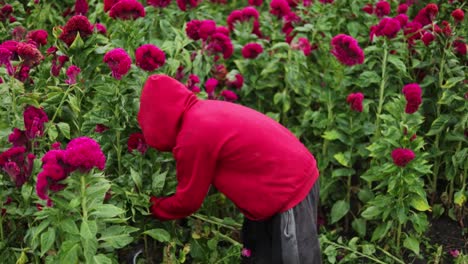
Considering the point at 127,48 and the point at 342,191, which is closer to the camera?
the point at 127,48

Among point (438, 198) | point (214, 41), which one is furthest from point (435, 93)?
point (214, 41)

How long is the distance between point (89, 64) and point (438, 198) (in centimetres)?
247

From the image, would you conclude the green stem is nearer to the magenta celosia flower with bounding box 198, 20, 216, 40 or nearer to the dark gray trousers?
the dark gray trousers

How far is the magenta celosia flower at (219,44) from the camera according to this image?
3.95 m

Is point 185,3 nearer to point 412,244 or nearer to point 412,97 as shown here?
point 412,97

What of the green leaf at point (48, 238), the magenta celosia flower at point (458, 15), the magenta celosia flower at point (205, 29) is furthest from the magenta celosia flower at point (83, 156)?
the magenta celosia flower at point (458, 15)

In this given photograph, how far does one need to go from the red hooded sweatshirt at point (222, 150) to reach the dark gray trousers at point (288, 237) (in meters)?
0.07

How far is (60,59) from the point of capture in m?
3.22

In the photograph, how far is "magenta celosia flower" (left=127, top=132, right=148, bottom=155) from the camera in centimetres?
326

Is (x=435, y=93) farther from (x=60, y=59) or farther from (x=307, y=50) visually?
(x=60, y=59)

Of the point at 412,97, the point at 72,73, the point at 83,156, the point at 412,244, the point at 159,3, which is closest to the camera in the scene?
the point at 83,156

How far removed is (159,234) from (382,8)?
2.18 meters

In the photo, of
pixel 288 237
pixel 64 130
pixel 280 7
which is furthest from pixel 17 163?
pixel 280 7

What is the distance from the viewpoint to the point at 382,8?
4.30m
